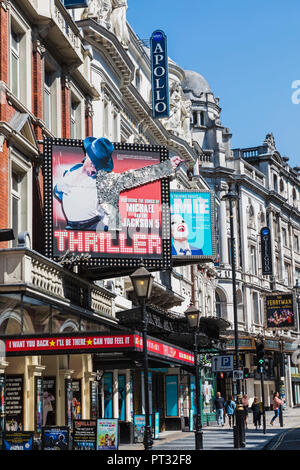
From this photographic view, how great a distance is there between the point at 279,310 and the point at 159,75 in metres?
36.9

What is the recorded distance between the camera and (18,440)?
1828cm

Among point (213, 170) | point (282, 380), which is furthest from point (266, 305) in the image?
point (213, 170)

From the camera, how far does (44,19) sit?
26.0 meters

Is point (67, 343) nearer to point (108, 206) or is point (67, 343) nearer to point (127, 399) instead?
point (108, 206)

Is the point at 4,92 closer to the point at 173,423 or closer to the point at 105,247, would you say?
the point at 105,247

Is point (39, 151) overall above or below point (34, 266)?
above

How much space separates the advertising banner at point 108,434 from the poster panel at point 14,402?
256cm

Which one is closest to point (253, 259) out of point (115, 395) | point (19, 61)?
point (115, 395)

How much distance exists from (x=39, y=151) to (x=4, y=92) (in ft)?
11.3

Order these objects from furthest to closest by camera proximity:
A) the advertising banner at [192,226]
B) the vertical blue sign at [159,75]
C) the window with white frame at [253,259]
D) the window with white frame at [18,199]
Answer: the window with white frame at [253,259], the vertical blue sign at [159,75], the advertising banner at [192,226], the window with white frame at [18,199]

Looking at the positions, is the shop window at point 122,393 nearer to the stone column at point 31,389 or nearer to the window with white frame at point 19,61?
the stone column at point 31,389

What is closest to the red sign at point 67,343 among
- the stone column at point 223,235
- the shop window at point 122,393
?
the shop window at point 122,393

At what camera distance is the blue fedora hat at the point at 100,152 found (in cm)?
2713

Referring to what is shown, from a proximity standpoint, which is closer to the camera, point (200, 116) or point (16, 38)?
point (16, 38)
